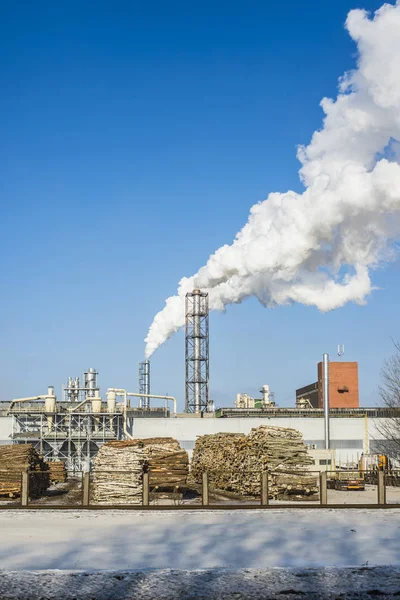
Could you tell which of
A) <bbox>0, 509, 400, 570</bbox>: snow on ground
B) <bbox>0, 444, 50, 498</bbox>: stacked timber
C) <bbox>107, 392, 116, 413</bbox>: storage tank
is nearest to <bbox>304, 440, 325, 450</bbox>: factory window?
<bbox>107, 392, 116, 413</bbox>: storage tank

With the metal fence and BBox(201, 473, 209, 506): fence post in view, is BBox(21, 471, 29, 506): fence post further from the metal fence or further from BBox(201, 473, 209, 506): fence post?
BBox(201, 473, 209, 506): fence post

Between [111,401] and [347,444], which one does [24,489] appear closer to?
[111,401]

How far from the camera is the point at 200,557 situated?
38.6 feet

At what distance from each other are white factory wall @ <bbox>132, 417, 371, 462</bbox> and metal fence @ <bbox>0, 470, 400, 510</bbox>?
16.7 m

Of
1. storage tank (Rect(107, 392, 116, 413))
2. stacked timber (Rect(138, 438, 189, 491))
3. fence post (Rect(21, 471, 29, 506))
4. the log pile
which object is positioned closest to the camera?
fence post (Rect(21, 471, 29, 506))

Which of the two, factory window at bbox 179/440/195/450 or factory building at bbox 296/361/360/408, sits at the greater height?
factory building at bbox 296/361/360/408

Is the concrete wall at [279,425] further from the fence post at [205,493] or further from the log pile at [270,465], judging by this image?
the fence post at [205,493]

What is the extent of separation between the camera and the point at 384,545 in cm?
1303

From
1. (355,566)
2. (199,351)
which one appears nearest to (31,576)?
(355,566)

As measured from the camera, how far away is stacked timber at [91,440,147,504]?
2414 centimetres

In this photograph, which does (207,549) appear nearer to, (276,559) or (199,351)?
(276,559)

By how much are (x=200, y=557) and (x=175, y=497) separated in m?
14.4

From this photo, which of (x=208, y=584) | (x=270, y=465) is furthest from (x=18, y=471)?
(x=208, y=584)

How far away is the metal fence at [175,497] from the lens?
2036cm
